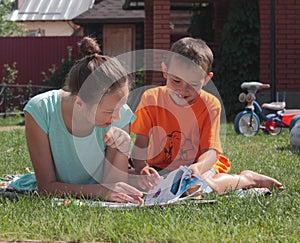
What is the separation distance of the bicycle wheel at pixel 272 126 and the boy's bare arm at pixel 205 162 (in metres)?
5.80

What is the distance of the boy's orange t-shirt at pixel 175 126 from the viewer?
4992 millimetres

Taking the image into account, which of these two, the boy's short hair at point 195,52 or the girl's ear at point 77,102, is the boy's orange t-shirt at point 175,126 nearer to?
the boy's short hair at point 195,52

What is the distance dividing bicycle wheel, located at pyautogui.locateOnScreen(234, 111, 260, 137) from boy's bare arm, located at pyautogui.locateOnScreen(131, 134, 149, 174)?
5.58m

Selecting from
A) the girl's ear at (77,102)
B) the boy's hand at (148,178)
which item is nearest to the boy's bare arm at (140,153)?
the boy's hand at (148,178)

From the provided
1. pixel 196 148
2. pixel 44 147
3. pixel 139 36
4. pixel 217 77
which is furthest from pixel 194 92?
pixel 139 36

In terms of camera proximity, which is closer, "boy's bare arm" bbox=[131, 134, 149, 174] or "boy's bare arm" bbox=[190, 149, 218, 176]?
"boy's bare arm" bbox=[190, 149, 218, 176]

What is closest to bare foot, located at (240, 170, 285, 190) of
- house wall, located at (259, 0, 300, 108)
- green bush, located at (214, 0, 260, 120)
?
house wall, located at (259, 0, 300, 108)

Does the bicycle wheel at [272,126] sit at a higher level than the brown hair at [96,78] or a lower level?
lower

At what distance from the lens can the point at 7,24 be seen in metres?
33.2

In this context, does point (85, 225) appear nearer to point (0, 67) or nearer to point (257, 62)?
point (257, 62)

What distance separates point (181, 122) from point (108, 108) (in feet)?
3.40

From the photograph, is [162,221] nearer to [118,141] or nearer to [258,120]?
[118,141]

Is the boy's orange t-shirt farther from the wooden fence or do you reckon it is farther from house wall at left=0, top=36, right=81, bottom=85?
house wall at left=0, top=36, right=81, bottom=85

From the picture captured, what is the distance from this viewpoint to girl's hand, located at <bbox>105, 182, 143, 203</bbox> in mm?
4207
